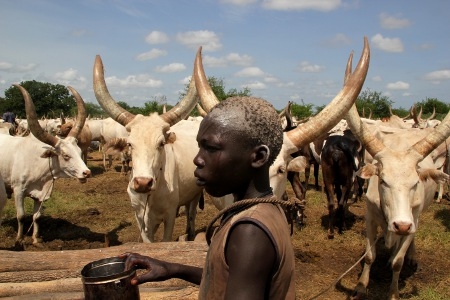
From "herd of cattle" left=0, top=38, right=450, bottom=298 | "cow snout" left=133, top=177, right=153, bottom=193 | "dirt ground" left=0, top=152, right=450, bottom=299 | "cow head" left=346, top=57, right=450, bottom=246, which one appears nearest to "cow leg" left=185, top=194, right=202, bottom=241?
"herd of cattle" left=0, top=38, right=450, bottom=298

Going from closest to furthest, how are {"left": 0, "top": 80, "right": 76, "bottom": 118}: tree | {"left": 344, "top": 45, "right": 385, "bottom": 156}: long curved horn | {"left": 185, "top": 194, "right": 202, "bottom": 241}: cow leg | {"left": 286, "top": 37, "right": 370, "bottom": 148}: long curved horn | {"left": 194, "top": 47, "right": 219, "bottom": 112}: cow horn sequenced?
{"left": 286, "top": 37, "right": 370, "bottom": 148}: long curved horn
{"left": 194, "top": 47, "right": 219, "bottom": 112}: cow horn
{"left": 344, "top": 45, "right": 385, "bottom": 156}: long curved horn
{"left": 185, "top": 194, "right": 202, "bottom": 241}: cow leg
{"left": 0, "top": 80, "right": 76, "bottom": 118}: tree

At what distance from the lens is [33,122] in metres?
6.18

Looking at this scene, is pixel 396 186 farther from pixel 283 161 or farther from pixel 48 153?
pixel 48 153

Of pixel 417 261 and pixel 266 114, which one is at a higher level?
pixel 266 114

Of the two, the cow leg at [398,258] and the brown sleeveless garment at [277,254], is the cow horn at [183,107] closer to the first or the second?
the cow leg at [398,258]

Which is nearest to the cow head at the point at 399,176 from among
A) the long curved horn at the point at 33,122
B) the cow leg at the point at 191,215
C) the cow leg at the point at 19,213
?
the cow leg at the point at 191,215

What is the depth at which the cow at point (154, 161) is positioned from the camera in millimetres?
→ 4175

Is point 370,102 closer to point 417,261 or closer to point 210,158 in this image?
point 417,261

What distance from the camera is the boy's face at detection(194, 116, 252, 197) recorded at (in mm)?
1404

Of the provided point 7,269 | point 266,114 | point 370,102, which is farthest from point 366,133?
point 370,102

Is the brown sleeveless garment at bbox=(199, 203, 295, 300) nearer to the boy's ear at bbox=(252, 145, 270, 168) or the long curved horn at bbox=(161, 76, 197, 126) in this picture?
the boy's ear at bbox=(252, 145, 270, 168)

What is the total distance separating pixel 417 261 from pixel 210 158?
233 inches

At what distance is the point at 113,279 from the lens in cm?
174

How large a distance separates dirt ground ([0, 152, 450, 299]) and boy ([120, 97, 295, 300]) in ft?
11.4
